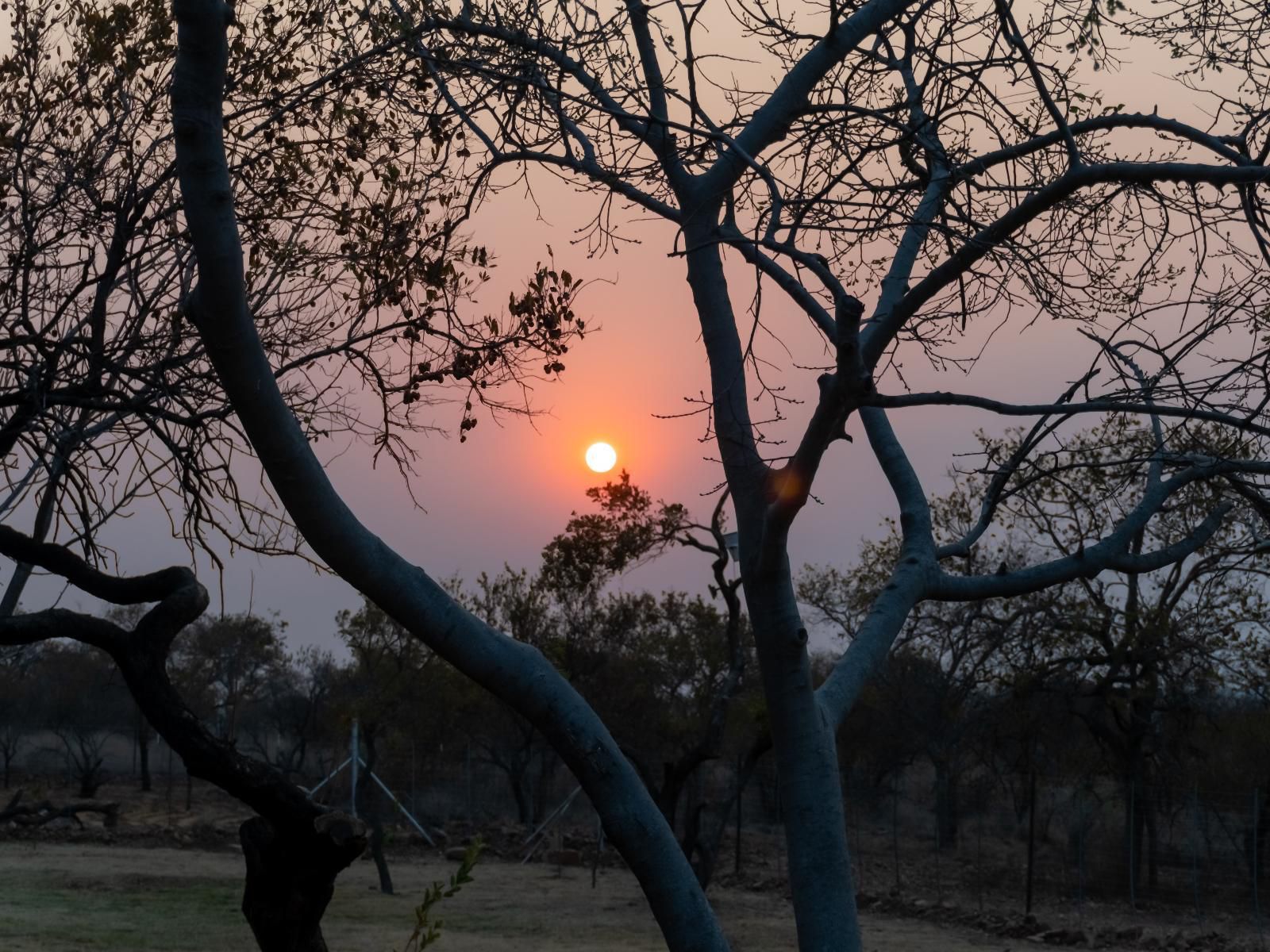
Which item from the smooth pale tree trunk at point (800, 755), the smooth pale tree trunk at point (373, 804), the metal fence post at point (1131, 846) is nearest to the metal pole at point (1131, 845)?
the metal fence post at point (1131, 846)

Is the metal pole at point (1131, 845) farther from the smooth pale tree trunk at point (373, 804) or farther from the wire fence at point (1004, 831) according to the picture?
the smooth pale tree trunk at point (373, 804)

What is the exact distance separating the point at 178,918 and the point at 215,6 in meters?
15.1

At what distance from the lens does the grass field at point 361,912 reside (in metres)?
14.4

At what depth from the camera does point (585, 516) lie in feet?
52.0

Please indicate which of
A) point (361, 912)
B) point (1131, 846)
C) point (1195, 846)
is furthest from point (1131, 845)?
point (361, 912)

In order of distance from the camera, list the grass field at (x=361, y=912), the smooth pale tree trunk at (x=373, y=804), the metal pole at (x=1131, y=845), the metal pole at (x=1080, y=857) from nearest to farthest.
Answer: the grass field at (x=361, y=912), the metal pole at (x=1131, y=845), the metal pole at (x=1080, y=857), the smooth pale tree trunk at (x=373, y=804)

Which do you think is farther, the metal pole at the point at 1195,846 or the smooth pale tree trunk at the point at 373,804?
the smooth pale tree trunk at the point at 373,804

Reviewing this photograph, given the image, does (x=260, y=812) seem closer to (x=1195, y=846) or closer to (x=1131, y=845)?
(x=1131, y=845)

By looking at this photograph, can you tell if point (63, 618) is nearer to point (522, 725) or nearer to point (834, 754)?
point (834, 754)

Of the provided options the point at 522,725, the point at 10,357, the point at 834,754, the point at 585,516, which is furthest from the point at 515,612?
the point at 834,754

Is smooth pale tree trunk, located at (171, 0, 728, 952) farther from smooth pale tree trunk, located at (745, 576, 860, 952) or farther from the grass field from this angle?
the grass field

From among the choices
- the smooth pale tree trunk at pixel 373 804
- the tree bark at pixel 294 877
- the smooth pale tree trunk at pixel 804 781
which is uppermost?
the smooth pale tree trunk at pixel 804 781

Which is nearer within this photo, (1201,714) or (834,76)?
(834,76)

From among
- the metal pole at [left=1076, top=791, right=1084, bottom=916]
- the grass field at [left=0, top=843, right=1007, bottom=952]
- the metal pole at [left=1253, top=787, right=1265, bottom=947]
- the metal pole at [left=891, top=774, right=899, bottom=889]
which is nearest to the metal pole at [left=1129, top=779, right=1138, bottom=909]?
the metal pole at [left=1076, top=791, right=1084, bottom=916]
